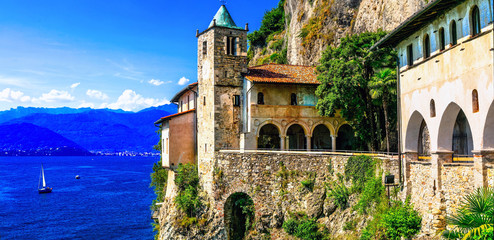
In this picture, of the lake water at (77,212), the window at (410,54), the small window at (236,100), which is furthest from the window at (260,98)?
the lake water at (77,212)

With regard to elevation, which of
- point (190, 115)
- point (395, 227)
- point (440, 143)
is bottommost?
point (395, 227)

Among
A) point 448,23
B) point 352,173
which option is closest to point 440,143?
point 448,23

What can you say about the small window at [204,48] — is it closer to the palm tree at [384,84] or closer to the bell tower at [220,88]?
the bell tower at [220,88]

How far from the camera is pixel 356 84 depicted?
32062 mm

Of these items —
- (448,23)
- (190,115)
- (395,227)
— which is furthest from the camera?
(190,115)

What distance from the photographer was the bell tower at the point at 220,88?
1387 inches

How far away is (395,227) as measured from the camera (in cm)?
2141

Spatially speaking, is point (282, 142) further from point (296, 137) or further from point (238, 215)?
point (238, 215)

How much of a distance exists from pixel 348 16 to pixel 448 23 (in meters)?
29.9

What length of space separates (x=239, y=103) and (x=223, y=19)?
7192 mm

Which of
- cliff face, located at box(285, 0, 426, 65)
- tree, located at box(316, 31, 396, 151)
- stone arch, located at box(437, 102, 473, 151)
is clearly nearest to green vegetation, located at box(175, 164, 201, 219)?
tree, located at box(316, 31, 396, 151)

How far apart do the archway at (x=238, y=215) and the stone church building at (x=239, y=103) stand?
7.41 ft

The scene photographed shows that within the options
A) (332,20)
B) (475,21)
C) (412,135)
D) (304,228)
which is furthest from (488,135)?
(332,20)

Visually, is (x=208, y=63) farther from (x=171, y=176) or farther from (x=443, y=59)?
(x=443, y=59)
